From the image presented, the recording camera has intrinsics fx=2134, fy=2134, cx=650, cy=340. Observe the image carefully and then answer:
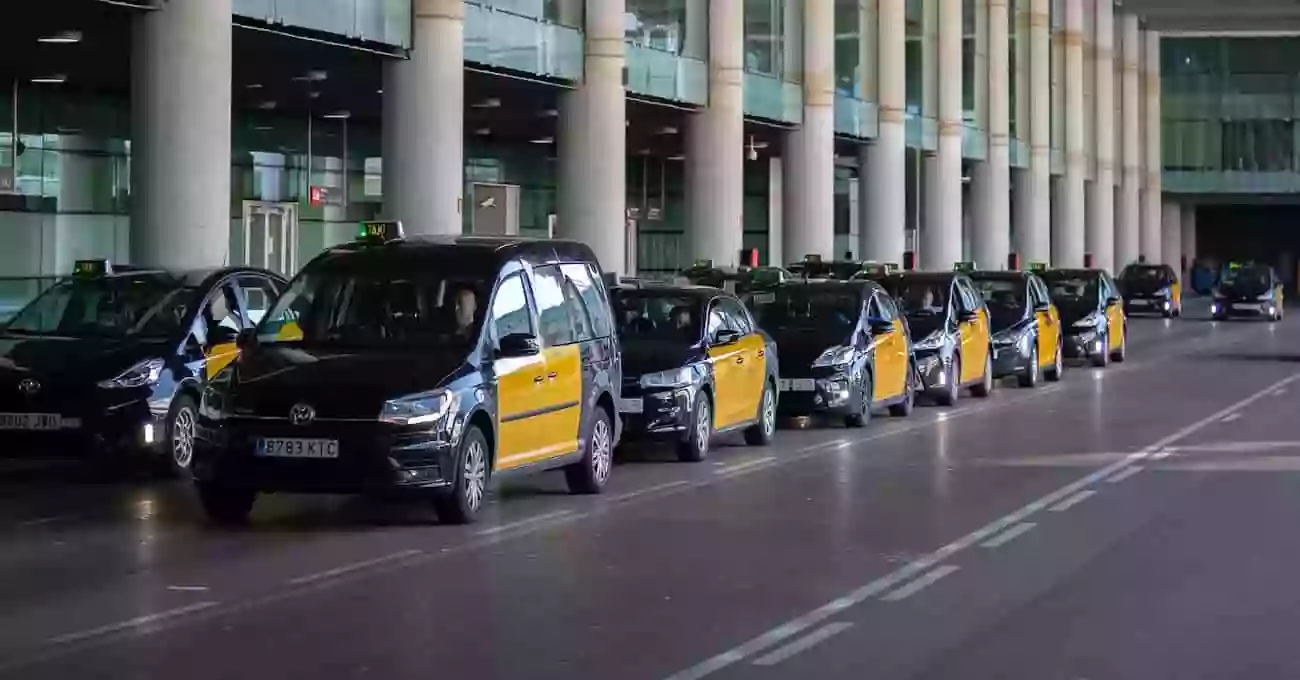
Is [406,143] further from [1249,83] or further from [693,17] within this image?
[1249,83]

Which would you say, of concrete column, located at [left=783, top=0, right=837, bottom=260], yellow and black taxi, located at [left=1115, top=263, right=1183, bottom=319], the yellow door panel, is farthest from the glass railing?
yellow and black taxi, located at [left=1115, top=263, right=1183, bottom=319]

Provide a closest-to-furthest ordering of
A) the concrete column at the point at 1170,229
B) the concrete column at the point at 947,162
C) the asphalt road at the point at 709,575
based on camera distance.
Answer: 1. the asphalt road at the point at 709,575
2. the concrete column at the point at 947,162
3. the concrete column at the point at 1170,229

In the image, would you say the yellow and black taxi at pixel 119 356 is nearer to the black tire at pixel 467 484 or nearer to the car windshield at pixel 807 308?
the black tire at pixel 467 484

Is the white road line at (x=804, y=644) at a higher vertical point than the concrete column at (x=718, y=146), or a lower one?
lower

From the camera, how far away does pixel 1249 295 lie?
60.8 metres

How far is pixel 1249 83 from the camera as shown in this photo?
95.9 metres

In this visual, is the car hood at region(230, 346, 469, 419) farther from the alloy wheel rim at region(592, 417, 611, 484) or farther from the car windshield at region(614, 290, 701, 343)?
the car windshield at region(614, 290, 701, 343)

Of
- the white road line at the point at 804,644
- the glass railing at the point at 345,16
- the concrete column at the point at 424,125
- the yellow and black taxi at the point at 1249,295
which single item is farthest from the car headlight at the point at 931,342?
the yellow and black taxi at the point at 1249,295

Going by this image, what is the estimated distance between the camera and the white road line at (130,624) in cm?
932

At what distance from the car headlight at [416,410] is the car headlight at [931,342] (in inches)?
514

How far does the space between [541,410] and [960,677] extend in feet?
20.4

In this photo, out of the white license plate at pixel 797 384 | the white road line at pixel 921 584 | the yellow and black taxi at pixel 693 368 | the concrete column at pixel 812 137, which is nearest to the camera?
the white road line at pixel 921 584

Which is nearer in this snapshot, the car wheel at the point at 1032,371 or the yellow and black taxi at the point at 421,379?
the yellow and black taxi at the point at 421,379

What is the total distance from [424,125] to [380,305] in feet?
50.5
